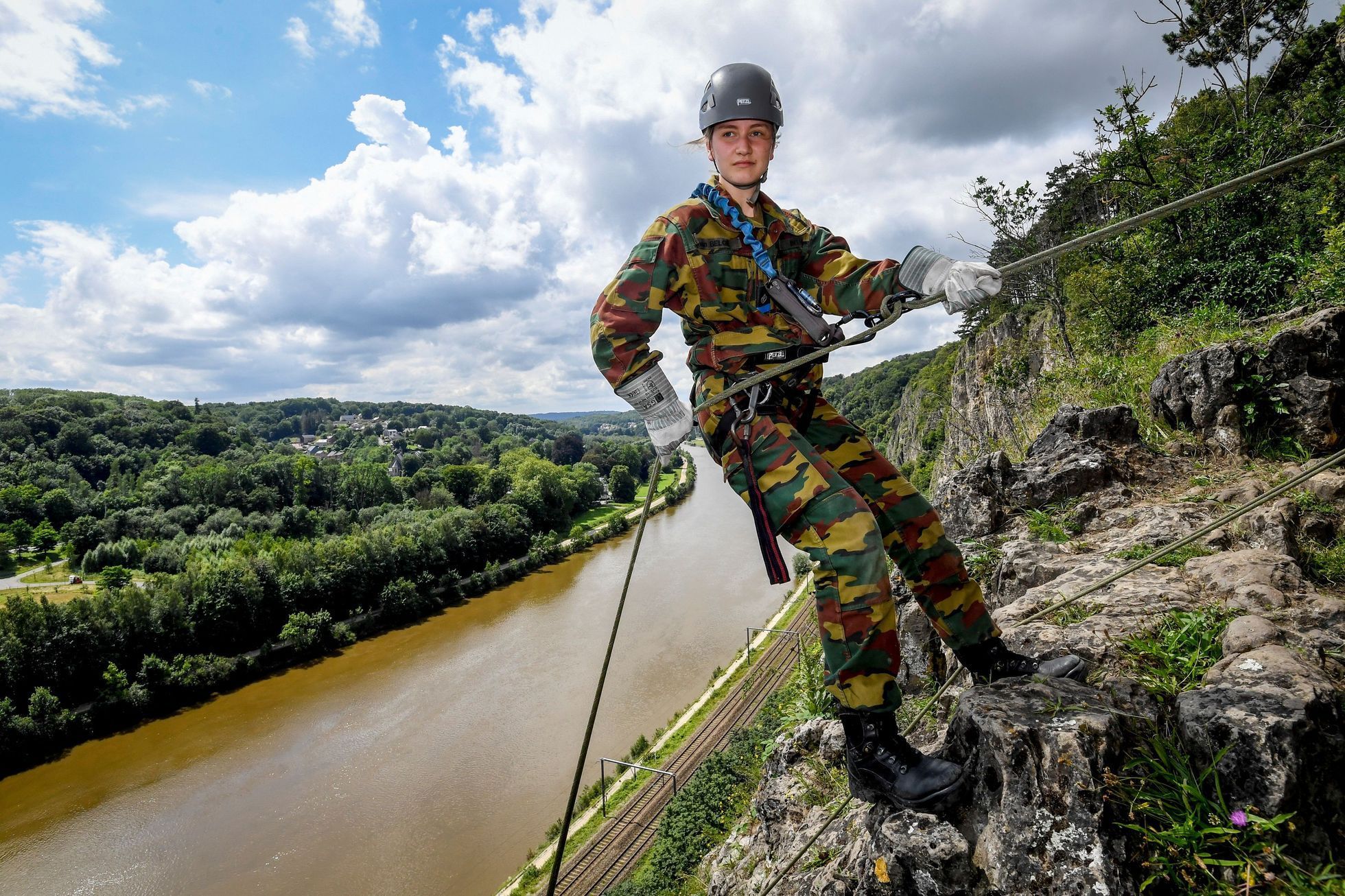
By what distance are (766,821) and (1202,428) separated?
4017 mm

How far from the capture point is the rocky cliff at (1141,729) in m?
1.75

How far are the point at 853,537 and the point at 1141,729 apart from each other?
1078mm

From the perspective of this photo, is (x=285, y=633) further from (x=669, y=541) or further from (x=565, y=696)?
(x=669, y=541)

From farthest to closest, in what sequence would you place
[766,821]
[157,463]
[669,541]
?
[157,463], [669,541], [766,821]

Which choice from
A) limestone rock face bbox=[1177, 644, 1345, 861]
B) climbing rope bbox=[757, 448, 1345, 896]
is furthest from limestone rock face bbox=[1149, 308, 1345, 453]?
limestone rock face bbox=[1177, 644, 1345, 861]

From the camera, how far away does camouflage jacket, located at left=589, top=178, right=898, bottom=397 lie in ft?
8.63

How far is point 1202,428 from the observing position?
4.45m

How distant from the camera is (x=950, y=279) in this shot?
98.6 inches

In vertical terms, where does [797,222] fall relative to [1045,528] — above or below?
above

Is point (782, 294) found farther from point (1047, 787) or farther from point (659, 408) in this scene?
point (1047, 787)

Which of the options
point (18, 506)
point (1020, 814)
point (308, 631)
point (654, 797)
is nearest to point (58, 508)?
point (18, 506)

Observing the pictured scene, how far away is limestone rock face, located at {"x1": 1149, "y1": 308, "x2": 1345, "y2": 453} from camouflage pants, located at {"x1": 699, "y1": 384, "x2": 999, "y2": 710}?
10.2ft

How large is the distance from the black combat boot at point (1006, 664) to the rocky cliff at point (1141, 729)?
8 centimetres

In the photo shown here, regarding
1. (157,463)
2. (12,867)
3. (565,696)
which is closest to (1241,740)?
(565,696)
